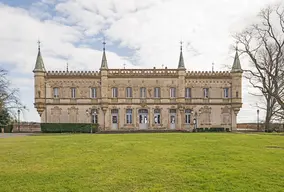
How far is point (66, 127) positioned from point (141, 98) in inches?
459

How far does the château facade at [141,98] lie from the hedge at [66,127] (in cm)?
294

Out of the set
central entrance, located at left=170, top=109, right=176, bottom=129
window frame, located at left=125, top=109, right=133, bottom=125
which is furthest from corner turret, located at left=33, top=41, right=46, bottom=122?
central entrance, located at left=170, top=109, right=176, bottom=129

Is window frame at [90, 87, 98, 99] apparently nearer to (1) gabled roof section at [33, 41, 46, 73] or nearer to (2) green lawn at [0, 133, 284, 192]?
(1) gabled roof section at [33, 41, 46, 73]

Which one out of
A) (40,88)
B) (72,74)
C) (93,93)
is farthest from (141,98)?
(40,88)

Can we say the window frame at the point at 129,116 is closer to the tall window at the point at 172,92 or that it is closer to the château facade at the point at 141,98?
the château facade at the point at 141,98

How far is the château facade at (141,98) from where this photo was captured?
4359cm

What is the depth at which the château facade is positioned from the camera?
43.6m

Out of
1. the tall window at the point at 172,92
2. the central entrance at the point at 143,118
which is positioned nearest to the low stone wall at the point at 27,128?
the central entrance at the point at 143,118

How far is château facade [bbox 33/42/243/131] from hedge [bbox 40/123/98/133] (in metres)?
2.94

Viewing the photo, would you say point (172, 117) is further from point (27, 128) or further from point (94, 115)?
point (27, 128)

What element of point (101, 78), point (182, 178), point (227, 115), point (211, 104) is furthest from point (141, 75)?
point (182, 178)

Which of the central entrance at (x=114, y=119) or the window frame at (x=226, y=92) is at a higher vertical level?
the window frame at (x=226, y=92)

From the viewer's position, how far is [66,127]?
133 feet

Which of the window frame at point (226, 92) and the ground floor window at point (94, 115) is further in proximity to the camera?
the window frame at point (226, 92)
